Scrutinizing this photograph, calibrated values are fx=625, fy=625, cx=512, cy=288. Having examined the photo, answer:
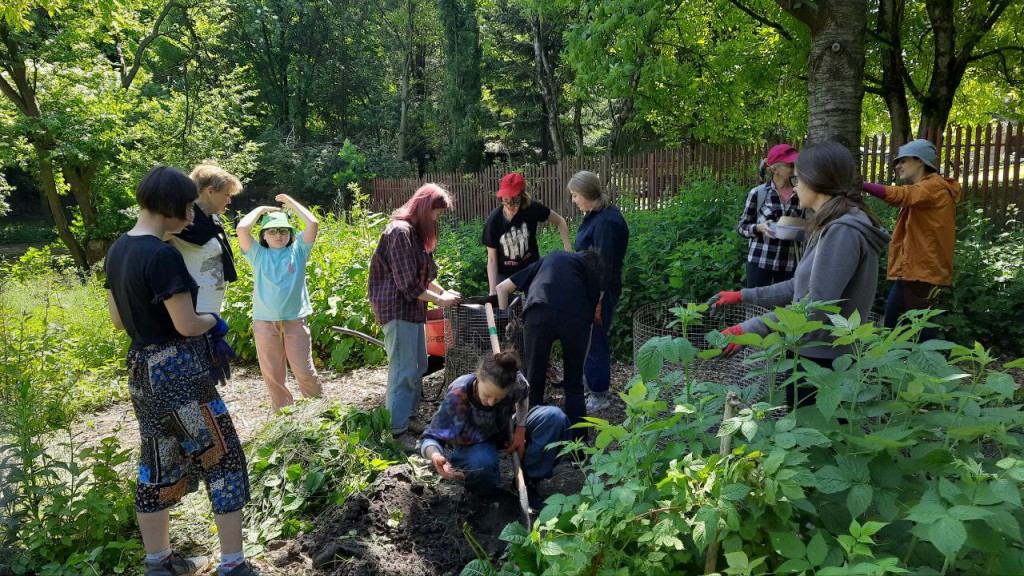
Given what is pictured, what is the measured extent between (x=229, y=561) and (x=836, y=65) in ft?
17.4

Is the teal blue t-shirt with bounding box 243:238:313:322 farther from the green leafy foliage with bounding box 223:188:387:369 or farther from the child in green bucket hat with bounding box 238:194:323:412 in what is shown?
the green leafy foliage with bounding box 223:188:387:369

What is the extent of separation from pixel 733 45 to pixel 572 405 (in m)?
9.94

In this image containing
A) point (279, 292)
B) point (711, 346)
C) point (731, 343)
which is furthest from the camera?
point (279, 292)

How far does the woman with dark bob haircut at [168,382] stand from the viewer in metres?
2.61

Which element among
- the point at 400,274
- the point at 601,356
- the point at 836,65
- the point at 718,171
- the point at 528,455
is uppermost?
the point at 836,65

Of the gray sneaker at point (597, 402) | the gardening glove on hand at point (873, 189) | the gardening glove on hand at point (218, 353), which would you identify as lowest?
the gray sneaker at point (597, 402)

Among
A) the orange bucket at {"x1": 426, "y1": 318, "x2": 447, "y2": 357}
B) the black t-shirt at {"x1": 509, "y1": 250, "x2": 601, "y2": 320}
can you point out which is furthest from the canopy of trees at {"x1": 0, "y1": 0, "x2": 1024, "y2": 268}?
the orange bucket at {"x1": 426, "y1": 318, "x2": 447, "y2": 357}

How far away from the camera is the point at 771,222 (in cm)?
471

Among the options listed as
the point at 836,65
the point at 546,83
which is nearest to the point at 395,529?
the point at 836,65

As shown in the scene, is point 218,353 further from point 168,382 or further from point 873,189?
point 873,189

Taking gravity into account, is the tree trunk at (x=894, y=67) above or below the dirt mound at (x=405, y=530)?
above

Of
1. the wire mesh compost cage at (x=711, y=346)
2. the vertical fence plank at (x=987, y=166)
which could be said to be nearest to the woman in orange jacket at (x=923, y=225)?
the wire mesh compost cage at (x=711, y=346)

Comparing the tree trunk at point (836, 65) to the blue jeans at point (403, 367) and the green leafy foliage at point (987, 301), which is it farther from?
the blue jeans at point (403, 367)

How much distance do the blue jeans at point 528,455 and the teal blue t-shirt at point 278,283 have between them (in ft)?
6.07
